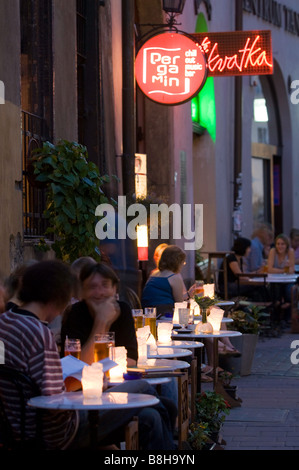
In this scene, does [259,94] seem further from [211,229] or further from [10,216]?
[10,216]

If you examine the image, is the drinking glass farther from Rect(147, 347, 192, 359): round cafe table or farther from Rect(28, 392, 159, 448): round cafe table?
Rect(28, 392, 159, 448): round cafe table

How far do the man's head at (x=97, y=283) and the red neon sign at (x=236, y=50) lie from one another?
33.0 feet

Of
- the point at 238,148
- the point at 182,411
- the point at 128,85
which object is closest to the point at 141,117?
the point at 128,85

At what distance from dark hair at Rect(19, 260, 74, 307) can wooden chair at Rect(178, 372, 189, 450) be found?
1.56m

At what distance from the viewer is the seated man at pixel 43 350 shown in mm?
4898

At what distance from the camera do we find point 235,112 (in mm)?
21828

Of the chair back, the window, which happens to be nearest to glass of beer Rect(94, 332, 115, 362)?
the chair back

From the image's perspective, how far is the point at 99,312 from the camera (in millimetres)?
6332

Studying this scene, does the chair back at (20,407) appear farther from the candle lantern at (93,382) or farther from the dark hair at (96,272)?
the dark hair at (96,272)

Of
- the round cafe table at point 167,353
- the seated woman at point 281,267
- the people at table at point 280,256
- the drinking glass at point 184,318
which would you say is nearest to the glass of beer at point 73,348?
the round cafe table at point 167,353

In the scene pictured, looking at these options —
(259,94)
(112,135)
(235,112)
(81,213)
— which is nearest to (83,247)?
(81,213)

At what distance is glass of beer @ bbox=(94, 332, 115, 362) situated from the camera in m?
5.76

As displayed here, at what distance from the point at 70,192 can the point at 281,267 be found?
8.90 m
